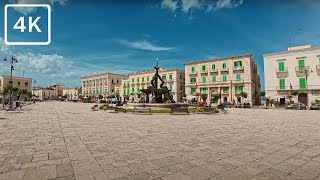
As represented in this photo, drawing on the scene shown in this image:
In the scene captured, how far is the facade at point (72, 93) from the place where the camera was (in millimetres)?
116662

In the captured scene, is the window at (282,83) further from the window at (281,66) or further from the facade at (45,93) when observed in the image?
the facade at (45,93)

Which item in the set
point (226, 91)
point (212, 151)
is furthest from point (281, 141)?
point (226, 91)

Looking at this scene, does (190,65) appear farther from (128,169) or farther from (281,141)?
(128,169)

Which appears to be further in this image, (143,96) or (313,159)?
(143,96)

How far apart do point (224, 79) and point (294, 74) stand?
49.1ft

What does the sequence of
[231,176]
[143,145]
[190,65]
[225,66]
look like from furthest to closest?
[190,65] < [225,66] < [143,145] < [231,176]

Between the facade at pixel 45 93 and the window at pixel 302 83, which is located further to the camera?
the facade at pixel 45 93

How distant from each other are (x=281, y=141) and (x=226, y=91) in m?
46.0

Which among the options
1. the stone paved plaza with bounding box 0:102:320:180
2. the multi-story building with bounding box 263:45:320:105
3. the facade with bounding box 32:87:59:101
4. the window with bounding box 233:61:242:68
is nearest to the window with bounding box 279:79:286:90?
the multi-story building with bounding box 263:45:320:105

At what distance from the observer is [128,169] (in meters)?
4.70

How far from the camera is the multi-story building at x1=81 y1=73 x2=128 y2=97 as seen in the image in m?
88.6

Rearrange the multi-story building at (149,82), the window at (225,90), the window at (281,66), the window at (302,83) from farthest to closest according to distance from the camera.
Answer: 1. the multi-story building at (149,82)
2. the window at (225,90)
3. the window at (281,66)
4. the window at (302,83)

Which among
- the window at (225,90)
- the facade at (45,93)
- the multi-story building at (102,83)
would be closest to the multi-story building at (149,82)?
Answer: the multi-story building at (102,83)

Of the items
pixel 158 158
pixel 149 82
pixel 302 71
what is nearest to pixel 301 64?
pixel 302 71
